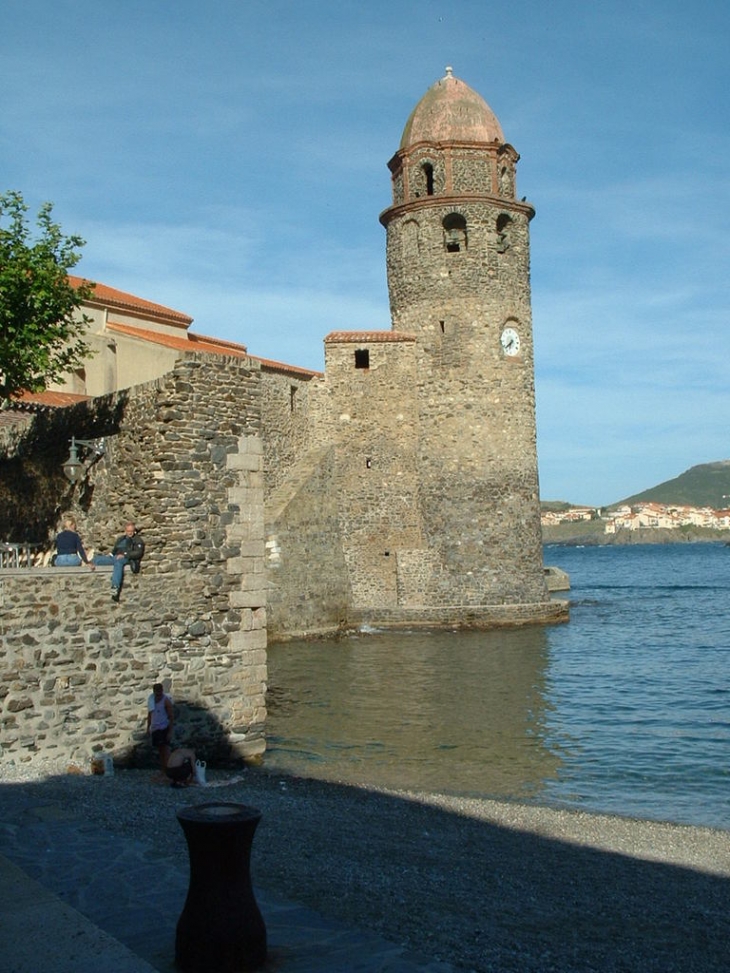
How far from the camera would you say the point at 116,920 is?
5176 millimetres

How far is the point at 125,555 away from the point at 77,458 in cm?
220

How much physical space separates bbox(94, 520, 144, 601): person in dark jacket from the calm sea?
357 cm

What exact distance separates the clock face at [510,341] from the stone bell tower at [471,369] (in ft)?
0.11

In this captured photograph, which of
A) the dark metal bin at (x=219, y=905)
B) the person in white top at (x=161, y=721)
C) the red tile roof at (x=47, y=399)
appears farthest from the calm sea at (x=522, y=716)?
the dark metal bin at (x=219, y=905)

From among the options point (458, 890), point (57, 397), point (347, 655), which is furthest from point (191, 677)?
point (347, 655)

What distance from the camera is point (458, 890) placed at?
23.2ft

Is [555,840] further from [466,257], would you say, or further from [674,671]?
[466,257]

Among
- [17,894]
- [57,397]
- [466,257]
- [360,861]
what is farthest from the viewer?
[466,257]

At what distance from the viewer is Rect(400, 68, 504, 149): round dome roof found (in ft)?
104

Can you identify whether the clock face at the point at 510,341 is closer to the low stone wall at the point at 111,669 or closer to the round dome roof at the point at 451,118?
the round dome roof at the point at 451,118

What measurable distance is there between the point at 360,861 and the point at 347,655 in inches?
696

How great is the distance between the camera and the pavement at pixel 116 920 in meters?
4.52

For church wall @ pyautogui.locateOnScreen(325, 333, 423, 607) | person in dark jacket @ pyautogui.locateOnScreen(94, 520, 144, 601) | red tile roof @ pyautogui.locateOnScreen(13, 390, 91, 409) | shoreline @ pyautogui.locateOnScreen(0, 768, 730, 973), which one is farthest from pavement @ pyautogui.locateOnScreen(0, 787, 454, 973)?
church wall @ pyautogui.locateOnScreen(325, 333, 423, 607)

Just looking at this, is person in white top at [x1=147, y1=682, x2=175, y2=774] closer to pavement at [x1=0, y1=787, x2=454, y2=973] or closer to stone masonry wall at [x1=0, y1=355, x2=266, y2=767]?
stone masonry wall at [x1=0, y1=355, x2=266, y2=767]
